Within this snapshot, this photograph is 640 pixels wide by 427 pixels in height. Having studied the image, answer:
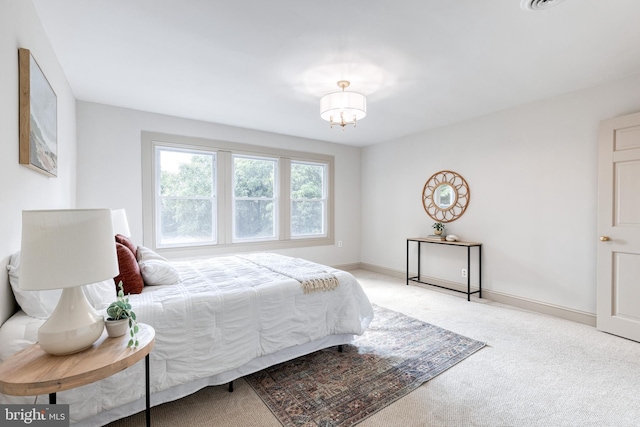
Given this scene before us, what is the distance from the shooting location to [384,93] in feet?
10.4

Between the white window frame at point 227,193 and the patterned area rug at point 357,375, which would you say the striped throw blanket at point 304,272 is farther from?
the white window frame at point 227,193

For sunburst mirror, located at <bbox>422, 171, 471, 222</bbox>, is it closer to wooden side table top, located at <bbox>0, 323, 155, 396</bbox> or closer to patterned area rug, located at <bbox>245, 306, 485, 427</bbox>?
patterned area rug, located at <bbox>245, 306, 485, 427</bbox>

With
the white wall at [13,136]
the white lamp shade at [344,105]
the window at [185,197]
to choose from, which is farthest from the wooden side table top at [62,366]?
the window at [185,197]

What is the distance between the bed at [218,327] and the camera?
1.51m

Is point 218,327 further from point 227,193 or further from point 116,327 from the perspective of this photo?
point 227,193

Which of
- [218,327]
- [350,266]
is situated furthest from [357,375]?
[350,266]

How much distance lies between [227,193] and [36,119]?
8.61 ft

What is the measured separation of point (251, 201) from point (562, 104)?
4.16m

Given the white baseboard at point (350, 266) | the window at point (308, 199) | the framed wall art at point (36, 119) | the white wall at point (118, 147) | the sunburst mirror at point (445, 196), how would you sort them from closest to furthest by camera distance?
the framed wall art at point (36, 119)
the white wall at point (118, 147)
the sunburst mirror at point (445, 196)
the window at point (308, 199)
the white baseboard at point (350, 266)

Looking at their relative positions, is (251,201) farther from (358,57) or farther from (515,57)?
(515,57)

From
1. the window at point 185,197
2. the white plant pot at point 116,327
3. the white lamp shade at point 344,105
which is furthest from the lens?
the window at point 185,197

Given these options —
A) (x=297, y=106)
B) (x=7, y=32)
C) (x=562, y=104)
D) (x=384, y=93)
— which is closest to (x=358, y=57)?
(x=384, y=93)

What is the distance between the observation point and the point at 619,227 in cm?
282

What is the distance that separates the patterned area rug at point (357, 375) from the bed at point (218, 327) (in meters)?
0.14
